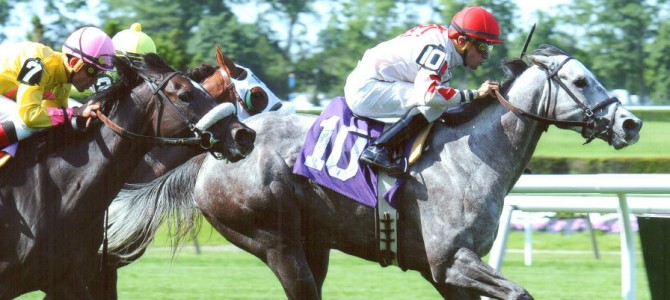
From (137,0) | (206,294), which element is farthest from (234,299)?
(137,0)

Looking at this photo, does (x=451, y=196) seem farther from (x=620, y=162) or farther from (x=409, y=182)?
(x=620, y=162)

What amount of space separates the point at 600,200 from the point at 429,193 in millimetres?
1559

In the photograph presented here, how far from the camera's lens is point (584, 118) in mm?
5203

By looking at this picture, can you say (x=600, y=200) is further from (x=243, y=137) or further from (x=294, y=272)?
(x=243, y=137)

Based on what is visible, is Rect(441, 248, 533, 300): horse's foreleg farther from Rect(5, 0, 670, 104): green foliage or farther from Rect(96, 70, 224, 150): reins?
Rect(5, 0, 670, 104): green foliage

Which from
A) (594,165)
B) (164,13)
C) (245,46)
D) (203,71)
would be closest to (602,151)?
(594,165)

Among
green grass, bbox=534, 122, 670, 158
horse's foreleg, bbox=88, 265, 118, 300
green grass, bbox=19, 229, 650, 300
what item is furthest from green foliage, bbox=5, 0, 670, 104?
horse's foreleg, bbox=88, 265, 118, 300

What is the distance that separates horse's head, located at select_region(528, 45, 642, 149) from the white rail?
1.55ft

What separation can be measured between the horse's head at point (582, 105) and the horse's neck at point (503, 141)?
0.24ft

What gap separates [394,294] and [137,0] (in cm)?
3657

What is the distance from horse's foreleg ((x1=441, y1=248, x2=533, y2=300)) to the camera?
505cm

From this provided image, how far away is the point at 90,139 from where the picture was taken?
499 cm

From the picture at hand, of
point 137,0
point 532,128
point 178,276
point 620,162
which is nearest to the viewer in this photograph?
point 532,128

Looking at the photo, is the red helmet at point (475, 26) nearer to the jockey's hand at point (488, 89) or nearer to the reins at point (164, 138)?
the jockey's hand at point (488, 89)
